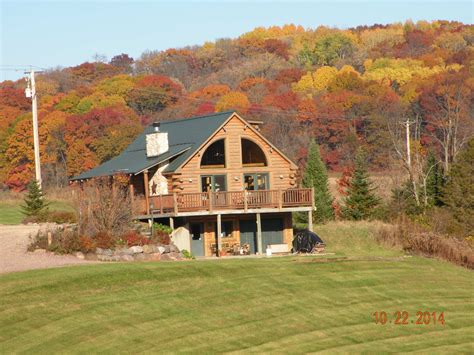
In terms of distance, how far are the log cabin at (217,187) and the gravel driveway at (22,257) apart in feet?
25.1

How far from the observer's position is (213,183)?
4828 cm

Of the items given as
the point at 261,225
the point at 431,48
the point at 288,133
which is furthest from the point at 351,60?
the point at 261,225

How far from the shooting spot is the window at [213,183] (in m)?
48.1

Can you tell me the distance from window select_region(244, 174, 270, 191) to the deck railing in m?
1.79

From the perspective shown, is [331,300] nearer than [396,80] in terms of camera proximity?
Yes

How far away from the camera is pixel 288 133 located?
110938 mm

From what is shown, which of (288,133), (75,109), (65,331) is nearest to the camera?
(65,331)

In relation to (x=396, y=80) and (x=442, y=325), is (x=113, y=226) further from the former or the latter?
(x=396, y=80)

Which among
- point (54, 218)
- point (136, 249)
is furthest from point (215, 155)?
point (136, 249)

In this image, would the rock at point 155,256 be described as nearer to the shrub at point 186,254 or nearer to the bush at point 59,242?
the shrub at point 186,254

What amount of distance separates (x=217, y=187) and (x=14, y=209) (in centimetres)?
2149

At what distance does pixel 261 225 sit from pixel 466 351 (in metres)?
23.8

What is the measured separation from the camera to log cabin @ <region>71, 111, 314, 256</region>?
4638cm

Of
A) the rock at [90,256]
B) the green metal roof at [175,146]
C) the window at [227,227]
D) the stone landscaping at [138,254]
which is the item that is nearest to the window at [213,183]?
the green metal roof at [175,146]
